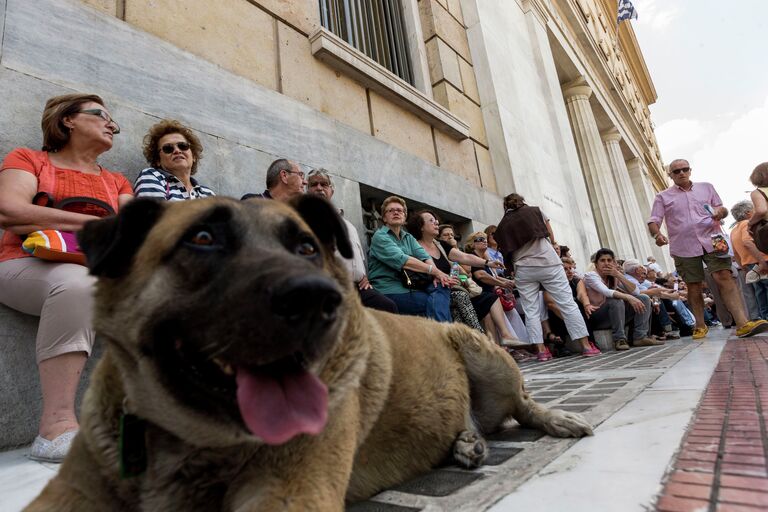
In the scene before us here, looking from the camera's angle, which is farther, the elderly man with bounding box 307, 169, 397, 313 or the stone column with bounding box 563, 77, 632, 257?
the stone column with bounding box 563, 77, 632, 257

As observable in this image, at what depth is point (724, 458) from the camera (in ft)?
4.78

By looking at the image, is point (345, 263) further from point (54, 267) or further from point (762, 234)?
point (762, 234)

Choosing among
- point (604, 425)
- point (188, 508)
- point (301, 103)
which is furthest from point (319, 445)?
point (301, 103)

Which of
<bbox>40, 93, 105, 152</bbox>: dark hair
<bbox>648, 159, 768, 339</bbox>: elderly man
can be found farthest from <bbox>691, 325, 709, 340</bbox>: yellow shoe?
<bbox>40, 93, 105, 152</bbox>: dark hair

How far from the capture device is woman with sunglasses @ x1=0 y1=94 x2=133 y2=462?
2.40m

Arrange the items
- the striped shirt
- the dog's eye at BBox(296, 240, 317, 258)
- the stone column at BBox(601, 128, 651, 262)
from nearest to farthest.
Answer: the dog's eye at BBox(296, 240, 317, 258)
the striped shirt
the stone column at BBox(601, 128, 651, 262)

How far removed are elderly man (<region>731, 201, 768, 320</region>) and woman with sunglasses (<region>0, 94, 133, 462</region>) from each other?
9691 mm

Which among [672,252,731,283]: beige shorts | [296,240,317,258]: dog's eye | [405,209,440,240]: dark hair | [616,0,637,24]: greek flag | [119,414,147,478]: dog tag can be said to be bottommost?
[119,414,147,478]: dog tag

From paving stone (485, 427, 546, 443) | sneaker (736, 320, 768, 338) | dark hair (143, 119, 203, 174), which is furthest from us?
sneaker (736, 320, 768, 338)

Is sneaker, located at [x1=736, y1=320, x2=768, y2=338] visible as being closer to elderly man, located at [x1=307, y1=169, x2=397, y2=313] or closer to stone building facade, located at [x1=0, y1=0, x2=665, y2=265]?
stone building facade, located at [x1=0, y1=0, x2=665, y2=265]

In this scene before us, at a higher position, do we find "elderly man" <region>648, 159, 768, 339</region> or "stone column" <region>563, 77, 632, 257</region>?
"stone column" <region>563, 77, 632, 257</region>

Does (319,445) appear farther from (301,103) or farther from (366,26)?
(366,26)

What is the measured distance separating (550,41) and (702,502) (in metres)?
17.9

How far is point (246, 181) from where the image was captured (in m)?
4.62
